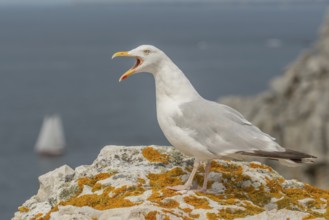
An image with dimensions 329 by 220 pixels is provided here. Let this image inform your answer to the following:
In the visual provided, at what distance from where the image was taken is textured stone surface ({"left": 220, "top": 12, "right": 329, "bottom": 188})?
2181 inches

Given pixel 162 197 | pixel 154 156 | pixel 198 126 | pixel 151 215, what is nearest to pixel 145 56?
pixel 198 126

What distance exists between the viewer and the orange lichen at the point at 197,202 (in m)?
11.2

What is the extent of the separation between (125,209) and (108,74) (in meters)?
174

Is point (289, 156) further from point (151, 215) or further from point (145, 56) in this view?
point (145, 56)

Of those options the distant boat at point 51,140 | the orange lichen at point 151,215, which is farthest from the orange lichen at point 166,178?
the distant boat at point 51,140

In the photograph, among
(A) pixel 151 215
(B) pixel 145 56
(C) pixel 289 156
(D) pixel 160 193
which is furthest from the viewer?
(B) pixel 145 56

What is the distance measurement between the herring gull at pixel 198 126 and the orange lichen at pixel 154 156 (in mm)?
1068

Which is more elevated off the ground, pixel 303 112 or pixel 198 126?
pixel 198 126

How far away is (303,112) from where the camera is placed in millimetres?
62219

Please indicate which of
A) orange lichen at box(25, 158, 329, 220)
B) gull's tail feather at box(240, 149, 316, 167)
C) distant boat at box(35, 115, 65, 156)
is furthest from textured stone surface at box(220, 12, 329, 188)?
distant boat at box(35, 115, 65, 156)

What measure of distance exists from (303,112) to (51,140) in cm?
6249

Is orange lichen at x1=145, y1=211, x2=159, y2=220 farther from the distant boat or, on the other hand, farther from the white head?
the distant boat

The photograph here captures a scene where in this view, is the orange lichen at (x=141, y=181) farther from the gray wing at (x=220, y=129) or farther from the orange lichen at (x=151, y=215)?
the orange lichen at (x=151, y=215)

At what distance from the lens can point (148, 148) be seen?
1381 centimetres
